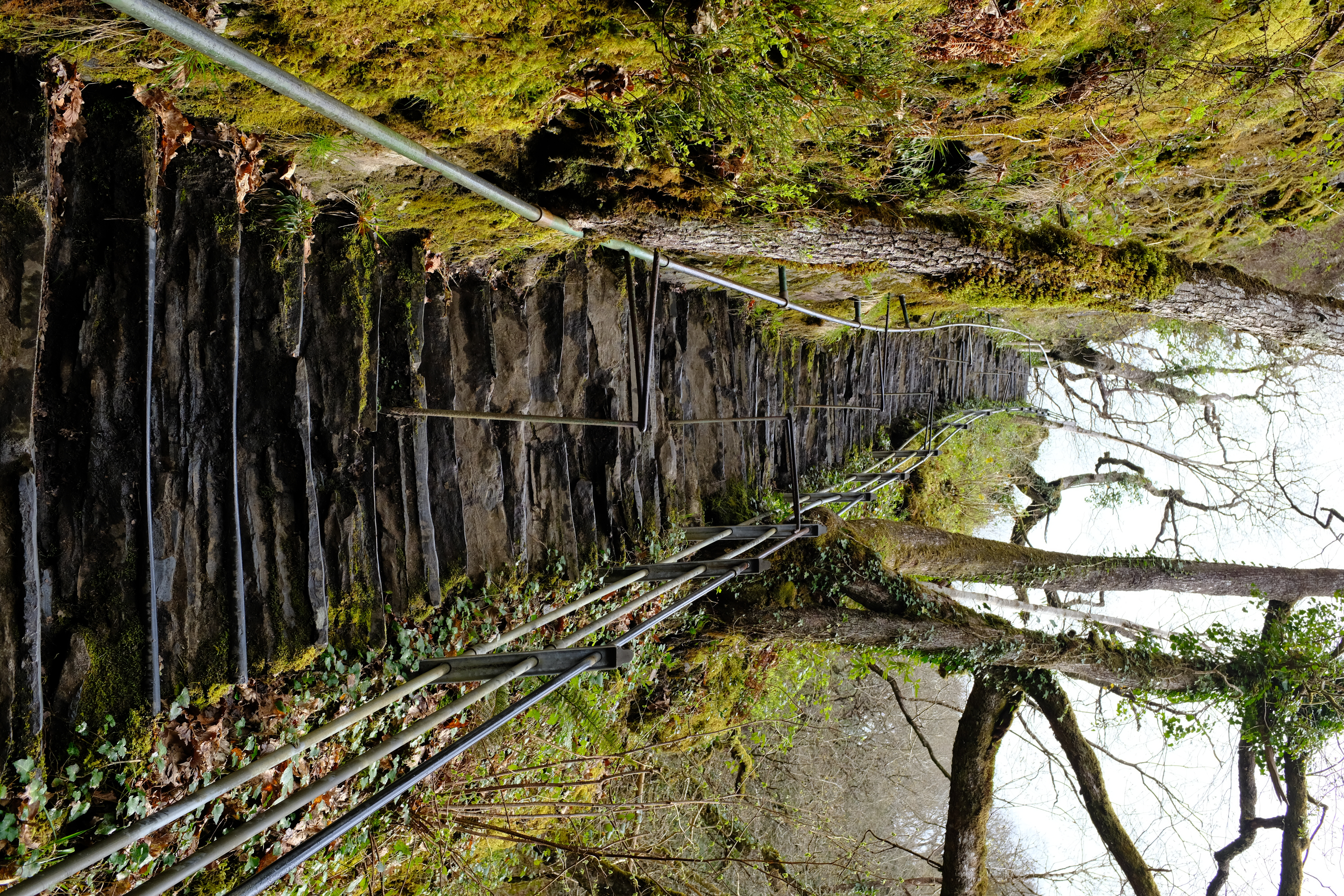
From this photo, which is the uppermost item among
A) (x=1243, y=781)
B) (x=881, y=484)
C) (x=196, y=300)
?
(x=196, y=300)

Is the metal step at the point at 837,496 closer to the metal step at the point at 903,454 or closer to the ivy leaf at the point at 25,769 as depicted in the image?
the metal step at the point at 903,454

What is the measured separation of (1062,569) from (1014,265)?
356cm

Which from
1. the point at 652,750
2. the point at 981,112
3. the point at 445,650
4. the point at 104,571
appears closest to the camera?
the point at 104,571

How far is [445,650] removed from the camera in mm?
3398

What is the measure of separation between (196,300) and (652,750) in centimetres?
468

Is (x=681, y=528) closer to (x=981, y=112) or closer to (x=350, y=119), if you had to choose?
(x=981, y=112)

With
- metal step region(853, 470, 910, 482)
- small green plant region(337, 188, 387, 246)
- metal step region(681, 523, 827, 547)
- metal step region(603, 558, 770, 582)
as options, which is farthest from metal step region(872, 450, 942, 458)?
small green plant region(337, 188, 387, 246)

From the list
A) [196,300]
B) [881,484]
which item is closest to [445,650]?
[196,300]

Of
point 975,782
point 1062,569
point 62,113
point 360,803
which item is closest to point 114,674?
point 360,803

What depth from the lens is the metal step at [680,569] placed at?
163 inches

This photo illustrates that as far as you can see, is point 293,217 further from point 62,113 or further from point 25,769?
point 25,769

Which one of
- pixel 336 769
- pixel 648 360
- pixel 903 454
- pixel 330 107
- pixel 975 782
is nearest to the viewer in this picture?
pixel 330 107

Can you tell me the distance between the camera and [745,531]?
509 centimetres

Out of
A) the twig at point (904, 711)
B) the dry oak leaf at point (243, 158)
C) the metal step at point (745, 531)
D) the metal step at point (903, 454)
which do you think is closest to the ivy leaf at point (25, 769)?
the dry oak leaf at point (243, 158)
